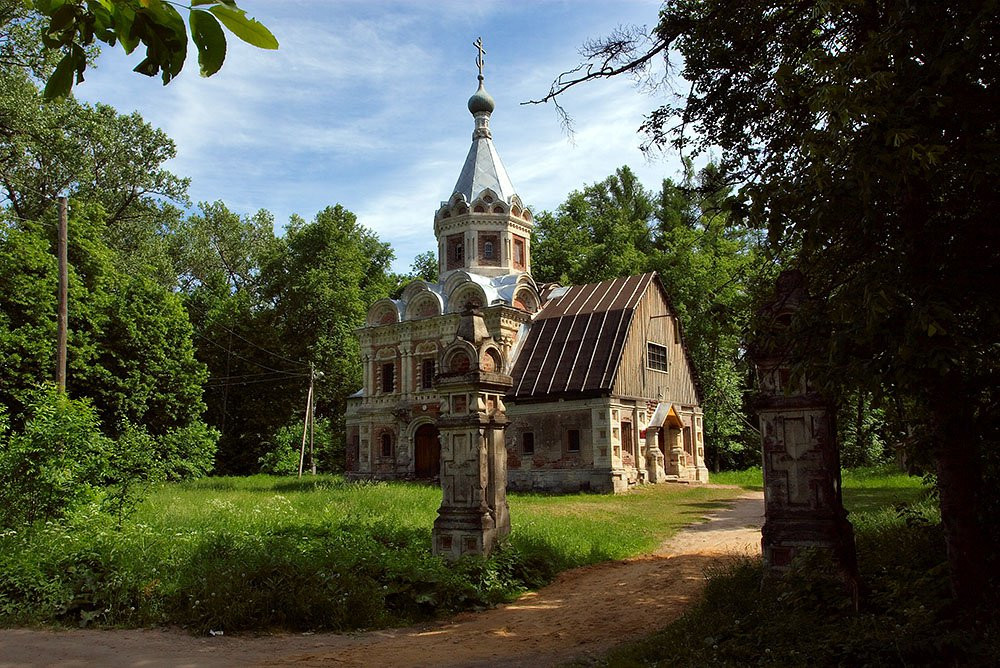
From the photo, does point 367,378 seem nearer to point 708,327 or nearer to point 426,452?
point 426,452

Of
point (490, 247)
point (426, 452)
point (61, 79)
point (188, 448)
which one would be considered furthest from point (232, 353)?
point (61, 79)

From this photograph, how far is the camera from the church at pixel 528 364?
25750mm

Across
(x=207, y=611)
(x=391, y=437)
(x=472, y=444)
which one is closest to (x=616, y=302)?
(x=391, y=437)

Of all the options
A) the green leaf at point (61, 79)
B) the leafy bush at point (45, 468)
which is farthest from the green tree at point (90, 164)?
the green leaf at point (61, 79)

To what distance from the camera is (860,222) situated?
19.1ft

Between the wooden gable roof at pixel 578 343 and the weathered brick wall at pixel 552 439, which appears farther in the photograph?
the wooden gable roof at pixel 578 343

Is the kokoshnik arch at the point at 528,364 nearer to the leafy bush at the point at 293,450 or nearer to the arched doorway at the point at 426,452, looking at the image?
the arched doorway at the point at 426,452

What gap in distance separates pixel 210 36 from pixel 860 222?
16.6 ft

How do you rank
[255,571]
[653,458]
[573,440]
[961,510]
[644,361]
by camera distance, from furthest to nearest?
[644,361]
[653,458]
[573,440]
[255,571]
[961,510]

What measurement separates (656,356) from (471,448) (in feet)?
64.2

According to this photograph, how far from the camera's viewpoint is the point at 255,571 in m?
8.37

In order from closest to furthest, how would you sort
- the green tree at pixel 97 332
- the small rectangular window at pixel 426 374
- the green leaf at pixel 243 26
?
1. the green leaf at pixel 243 26
2. the green tree at pixel 97 332
3. the small rectangular window at pixel 426 374

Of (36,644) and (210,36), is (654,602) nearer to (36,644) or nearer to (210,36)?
(36,644)

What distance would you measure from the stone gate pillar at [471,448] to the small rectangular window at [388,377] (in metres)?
19.7
